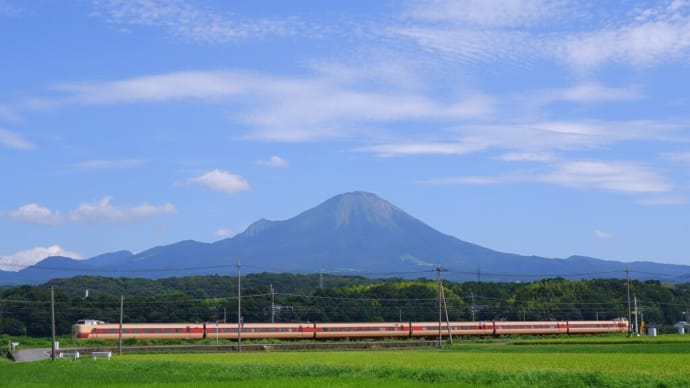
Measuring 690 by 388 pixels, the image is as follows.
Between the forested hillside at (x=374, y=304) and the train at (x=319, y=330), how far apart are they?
→ 52.9ft

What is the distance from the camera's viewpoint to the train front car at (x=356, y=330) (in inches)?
2916

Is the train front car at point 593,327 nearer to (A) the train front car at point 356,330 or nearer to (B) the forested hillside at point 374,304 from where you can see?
(B) the forested hillside at point 374,304

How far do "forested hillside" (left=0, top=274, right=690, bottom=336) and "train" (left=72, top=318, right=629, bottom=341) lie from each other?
16.1 m

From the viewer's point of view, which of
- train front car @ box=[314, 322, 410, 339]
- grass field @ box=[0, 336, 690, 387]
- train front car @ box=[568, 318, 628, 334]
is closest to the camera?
grass field @ box=[0, 336, 690, 387]

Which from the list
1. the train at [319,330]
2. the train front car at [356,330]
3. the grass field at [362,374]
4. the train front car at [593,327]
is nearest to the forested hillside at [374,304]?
the train front car at [593,327]

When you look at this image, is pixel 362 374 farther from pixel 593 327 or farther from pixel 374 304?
pixel 374 304

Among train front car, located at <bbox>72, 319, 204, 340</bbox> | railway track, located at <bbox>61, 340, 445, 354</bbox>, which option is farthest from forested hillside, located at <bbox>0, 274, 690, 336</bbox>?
railway track, located at <bbox>61, 340, 445, 354</bbox>

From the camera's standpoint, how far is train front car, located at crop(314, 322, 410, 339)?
74062 mm

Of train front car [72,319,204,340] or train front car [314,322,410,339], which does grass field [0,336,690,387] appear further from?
train front car [314,322,410,339]

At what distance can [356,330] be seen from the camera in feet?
246

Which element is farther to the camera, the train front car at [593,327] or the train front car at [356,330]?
the train front car at [593,327]

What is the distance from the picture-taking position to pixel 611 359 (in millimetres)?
35000

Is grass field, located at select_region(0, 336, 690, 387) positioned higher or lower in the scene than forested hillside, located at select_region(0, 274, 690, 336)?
lower

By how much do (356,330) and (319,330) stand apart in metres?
3.22
